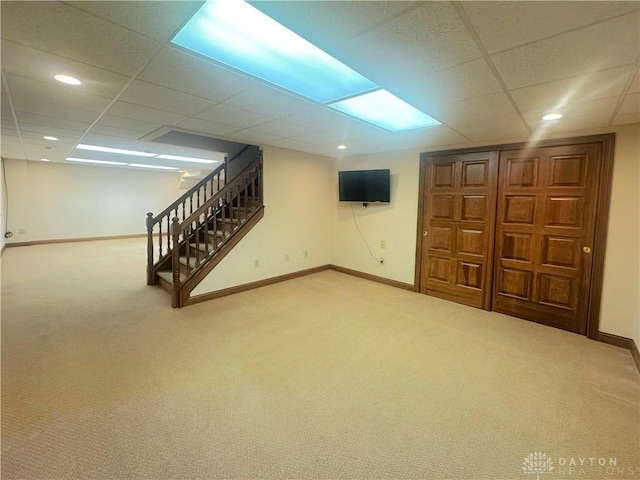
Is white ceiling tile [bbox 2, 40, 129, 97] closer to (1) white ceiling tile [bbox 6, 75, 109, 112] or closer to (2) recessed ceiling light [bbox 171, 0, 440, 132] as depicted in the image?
(1) white ceiling tile [bbox 6, 75, 109, 112]

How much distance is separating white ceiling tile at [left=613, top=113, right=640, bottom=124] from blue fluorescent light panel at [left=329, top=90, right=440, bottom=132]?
152cm

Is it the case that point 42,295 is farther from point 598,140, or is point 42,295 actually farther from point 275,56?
point 598,140

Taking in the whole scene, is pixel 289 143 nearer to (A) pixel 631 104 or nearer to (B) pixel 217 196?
(B) pixel 217 196

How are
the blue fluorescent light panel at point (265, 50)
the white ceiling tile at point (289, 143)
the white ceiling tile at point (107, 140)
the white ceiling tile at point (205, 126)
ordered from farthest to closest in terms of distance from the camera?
the white ceiling tile at point (107, 140)
the white ceiling tile at point (289, 143)
the white ceiling tile at point (205, 126)
the blue fluorescent light panel at point (265, 50)

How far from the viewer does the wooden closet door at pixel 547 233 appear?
3256 mm

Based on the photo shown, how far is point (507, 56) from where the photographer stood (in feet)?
5.53

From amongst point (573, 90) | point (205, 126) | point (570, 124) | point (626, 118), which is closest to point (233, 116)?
point (205, 126)

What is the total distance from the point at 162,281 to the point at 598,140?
574cm

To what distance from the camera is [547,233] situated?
11.4 ft

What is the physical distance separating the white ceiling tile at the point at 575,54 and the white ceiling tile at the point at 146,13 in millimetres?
1641

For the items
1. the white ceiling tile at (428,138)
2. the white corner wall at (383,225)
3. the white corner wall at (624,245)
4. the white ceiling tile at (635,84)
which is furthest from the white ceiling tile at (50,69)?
the white corner wall at (624,245)

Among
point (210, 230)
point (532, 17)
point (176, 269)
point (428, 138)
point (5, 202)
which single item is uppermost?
point (428, 138)

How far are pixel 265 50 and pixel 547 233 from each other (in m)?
3.52

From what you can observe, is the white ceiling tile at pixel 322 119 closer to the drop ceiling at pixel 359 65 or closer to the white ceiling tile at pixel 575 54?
A: the drop ceiling at pixel 359 65
